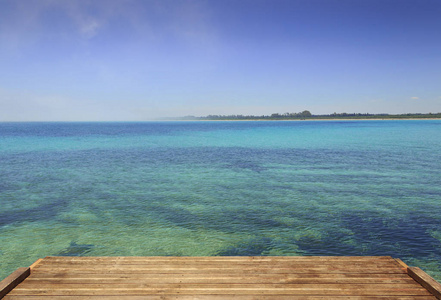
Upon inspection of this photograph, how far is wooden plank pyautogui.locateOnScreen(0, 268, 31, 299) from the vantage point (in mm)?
6366

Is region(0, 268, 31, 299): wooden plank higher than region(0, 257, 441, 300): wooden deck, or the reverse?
region(0, 268, 31, 299): wooden plank

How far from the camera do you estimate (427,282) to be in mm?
6477

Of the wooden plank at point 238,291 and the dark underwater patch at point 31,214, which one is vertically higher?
the wooden plank at point 238,291

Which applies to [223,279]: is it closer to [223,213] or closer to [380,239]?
[380,239]

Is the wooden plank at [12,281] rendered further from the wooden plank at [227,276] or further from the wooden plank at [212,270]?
the wooden plank at [212,270]

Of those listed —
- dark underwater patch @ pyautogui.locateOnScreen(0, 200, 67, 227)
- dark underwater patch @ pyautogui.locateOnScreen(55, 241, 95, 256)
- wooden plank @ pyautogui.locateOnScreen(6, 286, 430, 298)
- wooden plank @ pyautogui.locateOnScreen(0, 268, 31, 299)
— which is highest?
wooden plank @ pyautogui.locateOnScreen(0, 268, 31, 299)

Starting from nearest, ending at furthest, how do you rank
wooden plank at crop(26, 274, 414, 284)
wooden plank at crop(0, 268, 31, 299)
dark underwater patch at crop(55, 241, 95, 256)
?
wooden plank at crop(0, 268, 31, 299), wooden plank at crop(26, 274, 414, 284), dark underwater patch at crop(55, 241, 95, 256)

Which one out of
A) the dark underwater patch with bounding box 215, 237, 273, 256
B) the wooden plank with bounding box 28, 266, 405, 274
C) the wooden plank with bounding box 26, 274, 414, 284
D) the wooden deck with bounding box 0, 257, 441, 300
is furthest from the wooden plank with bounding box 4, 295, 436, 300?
the dark underwater patch with bounding box 215, 237, 273, 256

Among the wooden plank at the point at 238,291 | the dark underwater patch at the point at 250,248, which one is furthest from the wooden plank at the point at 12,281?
the dark underwater patch at the point at 250,248

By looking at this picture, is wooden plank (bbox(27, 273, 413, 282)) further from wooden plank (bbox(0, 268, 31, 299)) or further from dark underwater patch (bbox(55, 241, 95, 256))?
dark underwater patch (bbox(55, 241, 95, 256))

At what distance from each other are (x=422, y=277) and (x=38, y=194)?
2293 cm

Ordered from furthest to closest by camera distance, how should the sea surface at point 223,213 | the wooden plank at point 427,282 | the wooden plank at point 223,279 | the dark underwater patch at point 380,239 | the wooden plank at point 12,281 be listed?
the sea surface at point 223,213 → the dark underwater patch at point 380,239 → the wooden plank at point 223,279 → the wooden plank at point 12,281 → the wooden plank at point 427,282

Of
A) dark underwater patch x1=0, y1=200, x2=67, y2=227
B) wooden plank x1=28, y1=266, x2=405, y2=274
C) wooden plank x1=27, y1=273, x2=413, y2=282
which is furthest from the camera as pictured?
dark underwater patch x1=0, y1=200, x2=67, y2=227

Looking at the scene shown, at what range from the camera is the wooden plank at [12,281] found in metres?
6.37
